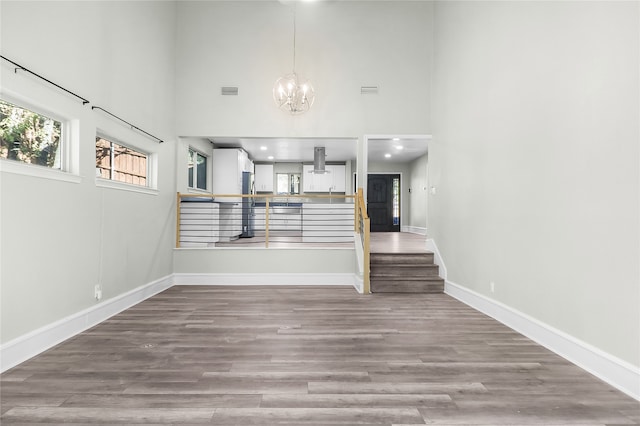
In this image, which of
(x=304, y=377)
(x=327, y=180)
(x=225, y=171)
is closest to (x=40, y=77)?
(x=304, y=377)

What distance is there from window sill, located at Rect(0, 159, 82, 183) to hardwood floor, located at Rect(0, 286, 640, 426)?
1.41 metres

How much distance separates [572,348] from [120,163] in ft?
16.1

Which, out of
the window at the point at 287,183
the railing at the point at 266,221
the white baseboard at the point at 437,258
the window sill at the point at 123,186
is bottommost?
the white baseboard at the point at 437,258

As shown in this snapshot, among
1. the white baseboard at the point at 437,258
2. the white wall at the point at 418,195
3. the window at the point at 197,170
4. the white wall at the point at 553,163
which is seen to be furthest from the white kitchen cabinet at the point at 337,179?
the white wall at the point at 553,163

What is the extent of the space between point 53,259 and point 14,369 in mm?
837

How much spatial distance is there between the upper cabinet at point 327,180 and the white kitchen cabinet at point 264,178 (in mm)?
1167

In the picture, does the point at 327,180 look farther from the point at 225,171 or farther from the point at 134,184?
the point at 134,184

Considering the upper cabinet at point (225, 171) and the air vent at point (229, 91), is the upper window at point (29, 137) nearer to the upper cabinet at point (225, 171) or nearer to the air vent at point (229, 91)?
the air vent at point (229, 91)

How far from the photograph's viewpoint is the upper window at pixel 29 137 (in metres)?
2.37

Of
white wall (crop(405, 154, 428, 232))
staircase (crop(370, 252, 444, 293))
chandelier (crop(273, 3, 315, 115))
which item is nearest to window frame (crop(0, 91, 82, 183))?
chandelier (crop(273, 3, 315, 115))

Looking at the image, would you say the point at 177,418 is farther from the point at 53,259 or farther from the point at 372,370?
the point at 53,259

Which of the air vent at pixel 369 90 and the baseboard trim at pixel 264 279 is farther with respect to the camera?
the air vent at pixel 369 90

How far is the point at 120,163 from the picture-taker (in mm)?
3889

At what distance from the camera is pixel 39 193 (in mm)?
2521
